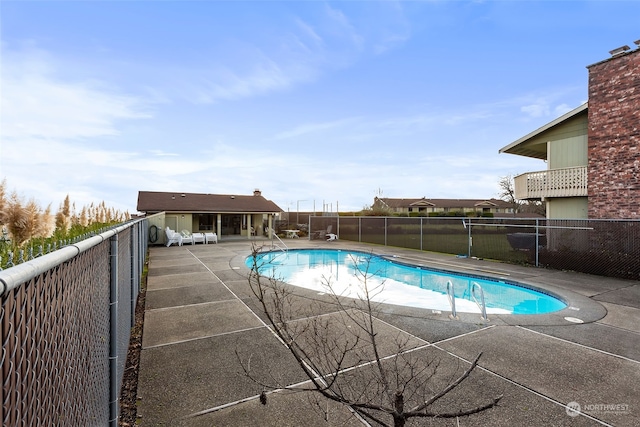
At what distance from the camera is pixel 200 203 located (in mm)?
23828

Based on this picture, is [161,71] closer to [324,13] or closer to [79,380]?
[324,13]

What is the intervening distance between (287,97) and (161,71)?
8099mm

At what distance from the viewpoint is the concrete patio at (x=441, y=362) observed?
3.12 metres

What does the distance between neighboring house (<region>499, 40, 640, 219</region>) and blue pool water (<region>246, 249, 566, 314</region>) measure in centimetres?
596

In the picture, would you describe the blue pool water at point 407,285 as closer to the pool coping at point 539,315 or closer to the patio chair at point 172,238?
the pool coping at point 539,315

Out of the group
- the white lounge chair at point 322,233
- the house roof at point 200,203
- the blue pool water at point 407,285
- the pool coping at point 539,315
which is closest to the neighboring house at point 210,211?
the house roof at point 200,203

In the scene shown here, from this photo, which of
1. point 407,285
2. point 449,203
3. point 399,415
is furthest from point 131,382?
point 449,203

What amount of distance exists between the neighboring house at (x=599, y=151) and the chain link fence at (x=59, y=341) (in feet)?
48.7

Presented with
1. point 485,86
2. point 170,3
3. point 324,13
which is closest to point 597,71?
point 485,86

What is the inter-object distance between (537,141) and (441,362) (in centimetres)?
1464

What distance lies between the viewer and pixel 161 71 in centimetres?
1288

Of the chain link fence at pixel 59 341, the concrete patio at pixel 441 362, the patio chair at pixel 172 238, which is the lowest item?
the concrete patio at pixel 441 362

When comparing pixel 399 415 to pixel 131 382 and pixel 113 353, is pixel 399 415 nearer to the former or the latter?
pixel 113 353

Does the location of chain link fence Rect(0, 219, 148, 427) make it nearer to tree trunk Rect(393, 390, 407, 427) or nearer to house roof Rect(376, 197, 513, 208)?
tree trunk Rect(393, 390, 407, 427)
